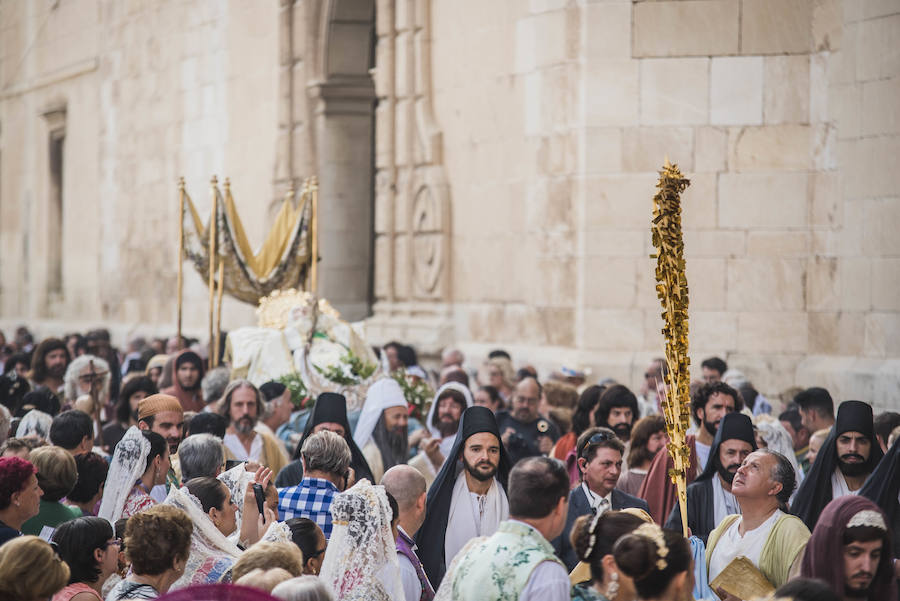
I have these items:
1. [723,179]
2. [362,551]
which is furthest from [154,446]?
[723,179]

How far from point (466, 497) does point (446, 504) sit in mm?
98

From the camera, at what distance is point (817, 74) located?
41.7ft

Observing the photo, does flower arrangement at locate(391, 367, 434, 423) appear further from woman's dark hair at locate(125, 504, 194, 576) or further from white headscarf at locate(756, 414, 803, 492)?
woman's dark hair at locate(125, 504, 194, 576)

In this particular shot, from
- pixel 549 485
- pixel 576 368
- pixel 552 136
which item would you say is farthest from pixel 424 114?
pixel 549 485

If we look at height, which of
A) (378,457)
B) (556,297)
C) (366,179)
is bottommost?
(378,457)

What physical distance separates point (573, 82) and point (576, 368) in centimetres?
279

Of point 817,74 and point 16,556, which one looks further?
point 817,74

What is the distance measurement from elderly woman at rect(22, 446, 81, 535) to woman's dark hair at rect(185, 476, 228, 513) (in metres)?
0.91

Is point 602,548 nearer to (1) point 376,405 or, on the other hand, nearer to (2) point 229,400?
(1) point 376,405

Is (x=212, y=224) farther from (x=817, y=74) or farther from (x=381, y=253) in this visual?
(x=817, y=74)

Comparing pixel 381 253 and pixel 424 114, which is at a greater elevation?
pixel 424 114

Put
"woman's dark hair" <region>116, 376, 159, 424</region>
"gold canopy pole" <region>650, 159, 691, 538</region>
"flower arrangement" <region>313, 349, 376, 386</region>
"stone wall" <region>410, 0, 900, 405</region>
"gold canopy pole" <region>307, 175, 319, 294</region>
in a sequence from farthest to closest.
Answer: "gold canopy pole" <region>307, 175, 319, 294</region> → "stone wall" <region>410, 0, 900, 405</region> → "flower arrangement" <region>313, 349, 376, 386</region> → "woman's dark hair" <region>116, 376, 159, 424</region> → "gold canopy pole" <region>650, 159, 691, 538</region>

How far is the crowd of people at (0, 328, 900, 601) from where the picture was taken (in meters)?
4.50

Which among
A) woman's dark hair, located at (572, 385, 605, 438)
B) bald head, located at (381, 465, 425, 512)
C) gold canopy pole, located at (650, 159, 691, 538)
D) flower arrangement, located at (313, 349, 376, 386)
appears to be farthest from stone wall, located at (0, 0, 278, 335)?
bald head, located at (381, 465, 425, 512)
